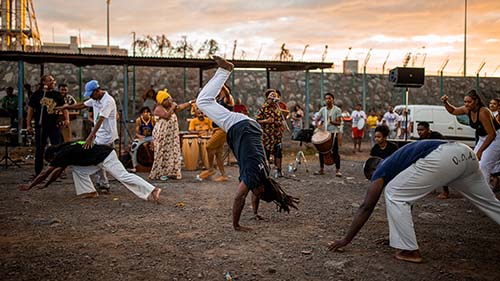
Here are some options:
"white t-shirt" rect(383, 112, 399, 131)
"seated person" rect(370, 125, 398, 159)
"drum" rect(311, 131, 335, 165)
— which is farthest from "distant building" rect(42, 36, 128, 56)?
"seated person" rect(370, 125, 398, 159)

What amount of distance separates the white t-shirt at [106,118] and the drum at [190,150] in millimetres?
3630

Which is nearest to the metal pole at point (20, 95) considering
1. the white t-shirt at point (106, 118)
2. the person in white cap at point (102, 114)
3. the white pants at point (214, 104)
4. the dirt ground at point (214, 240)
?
the dirt ground at point (214, 240)

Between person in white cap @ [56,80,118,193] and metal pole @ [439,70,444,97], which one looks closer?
person in white cap @ [56,80,118,193]

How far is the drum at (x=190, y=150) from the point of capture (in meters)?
11.7

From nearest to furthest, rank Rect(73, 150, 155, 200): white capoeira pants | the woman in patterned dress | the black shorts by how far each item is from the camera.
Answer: the black shorts < Rect(73, 150, 155, 200): white capoeira pants < the woman in patterned dress

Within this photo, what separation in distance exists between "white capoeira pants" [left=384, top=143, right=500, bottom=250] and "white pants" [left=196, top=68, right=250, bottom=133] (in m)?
2.09

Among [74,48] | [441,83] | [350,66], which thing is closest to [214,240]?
[350,66]

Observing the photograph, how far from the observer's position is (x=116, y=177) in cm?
739

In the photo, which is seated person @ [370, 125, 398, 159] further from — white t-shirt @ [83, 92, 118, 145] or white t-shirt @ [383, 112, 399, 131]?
white t-shirt @ [383, 112, 399, 131]

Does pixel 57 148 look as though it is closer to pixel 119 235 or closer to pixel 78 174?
pixel 78 174

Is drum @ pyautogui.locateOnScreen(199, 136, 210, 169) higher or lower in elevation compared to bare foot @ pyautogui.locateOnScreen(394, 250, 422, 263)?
higher

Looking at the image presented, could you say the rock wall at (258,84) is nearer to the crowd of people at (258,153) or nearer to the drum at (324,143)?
the crowd of people at (258,153)

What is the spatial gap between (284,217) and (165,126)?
4.32 meters

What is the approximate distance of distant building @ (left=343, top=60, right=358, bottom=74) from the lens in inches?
933
